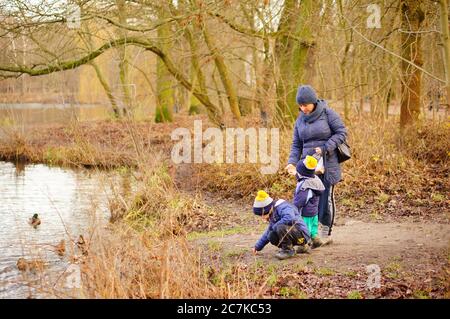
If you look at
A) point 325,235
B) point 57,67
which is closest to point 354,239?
point 325,235

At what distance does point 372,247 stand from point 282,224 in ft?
4.43

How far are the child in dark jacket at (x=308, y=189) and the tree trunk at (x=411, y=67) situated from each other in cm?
658

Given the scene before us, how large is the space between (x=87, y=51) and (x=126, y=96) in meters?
5.59

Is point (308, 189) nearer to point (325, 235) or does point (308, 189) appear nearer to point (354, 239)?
point (325, 235)

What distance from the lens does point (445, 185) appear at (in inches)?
434

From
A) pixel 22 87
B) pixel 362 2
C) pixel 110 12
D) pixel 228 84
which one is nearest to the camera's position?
pixel 362 2

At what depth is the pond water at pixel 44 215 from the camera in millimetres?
7273

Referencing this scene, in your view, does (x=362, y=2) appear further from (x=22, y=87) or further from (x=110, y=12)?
(x=22, y=87)

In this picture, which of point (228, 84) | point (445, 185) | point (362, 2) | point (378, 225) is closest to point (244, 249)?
point (378, 225)

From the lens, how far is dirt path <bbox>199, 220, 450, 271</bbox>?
661 centimetres

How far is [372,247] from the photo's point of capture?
7301mm

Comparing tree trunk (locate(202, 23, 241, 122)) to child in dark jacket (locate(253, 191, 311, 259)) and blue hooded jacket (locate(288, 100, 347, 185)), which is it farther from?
child in dark jacket (locate(253, 191, 311, 259))

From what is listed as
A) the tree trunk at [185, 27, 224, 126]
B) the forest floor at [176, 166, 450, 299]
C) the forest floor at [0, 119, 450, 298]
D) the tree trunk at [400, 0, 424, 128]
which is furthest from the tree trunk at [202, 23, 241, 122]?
the forest floor at [176, 166, 450, 299]

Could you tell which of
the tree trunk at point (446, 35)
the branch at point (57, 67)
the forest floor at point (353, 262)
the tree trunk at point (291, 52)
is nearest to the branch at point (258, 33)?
the tree trunk at point (291, 52)
